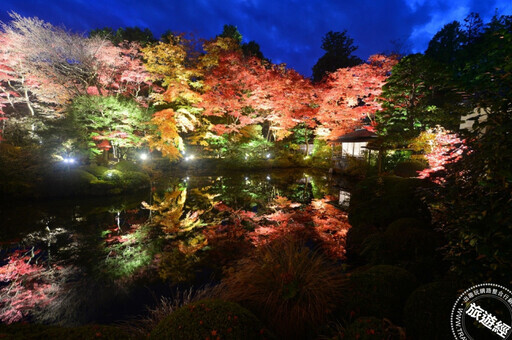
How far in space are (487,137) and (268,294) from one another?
2.40 m

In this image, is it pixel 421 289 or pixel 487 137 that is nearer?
pixel 487 137

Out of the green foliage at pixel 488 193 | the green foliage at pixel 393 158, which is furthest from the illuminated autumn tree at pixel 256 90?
the green foliage at pixel 488 193

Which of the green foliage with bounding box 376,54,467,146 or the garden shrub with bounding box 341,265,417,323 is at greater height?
the green foliage with bounding box 376,54,467,146

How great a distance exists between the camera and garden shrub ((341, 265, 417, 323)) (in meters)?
2.20

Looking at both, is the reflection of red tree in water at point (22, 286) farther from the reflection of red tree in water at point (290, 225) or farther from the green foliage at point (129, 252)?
the reflection of red tree in water at point (290, 225)

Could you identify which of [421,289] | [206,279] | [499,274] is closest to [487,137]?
[499,274]

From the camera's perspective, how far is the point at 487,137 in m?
1.52

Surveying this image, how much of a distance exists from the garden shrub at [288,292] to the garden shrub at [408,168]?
9822 millimetres

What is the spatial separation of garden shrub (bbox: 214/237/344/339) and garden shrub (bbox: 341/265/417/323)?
0.16 metres

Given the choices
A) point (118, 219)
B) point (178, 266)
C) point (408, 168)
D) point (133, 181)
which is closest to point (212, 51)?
point (133, 181)

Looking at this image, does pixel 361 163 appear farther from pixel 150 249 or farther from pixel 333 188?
pixel 150 249

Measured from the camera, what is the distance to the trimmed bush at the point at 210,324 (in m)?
1.71

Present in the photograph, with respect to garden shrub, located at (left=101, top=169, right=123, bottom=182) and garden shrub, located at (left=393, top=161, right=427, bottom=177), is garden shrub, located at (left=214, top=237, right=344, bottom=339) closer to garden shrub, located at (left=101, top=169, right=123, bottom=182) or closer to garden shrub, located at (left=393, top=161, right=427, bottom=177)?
garden shrub, located at (left=393, top=161, right=427, bottom=177)

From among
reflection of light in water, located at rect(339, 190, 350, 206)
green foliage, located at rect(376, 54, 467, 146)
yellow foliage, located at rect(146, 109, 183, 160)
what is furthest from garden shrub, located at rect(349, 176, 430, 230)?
yellow foliage, located at rect(146, 109, 183, 160)
